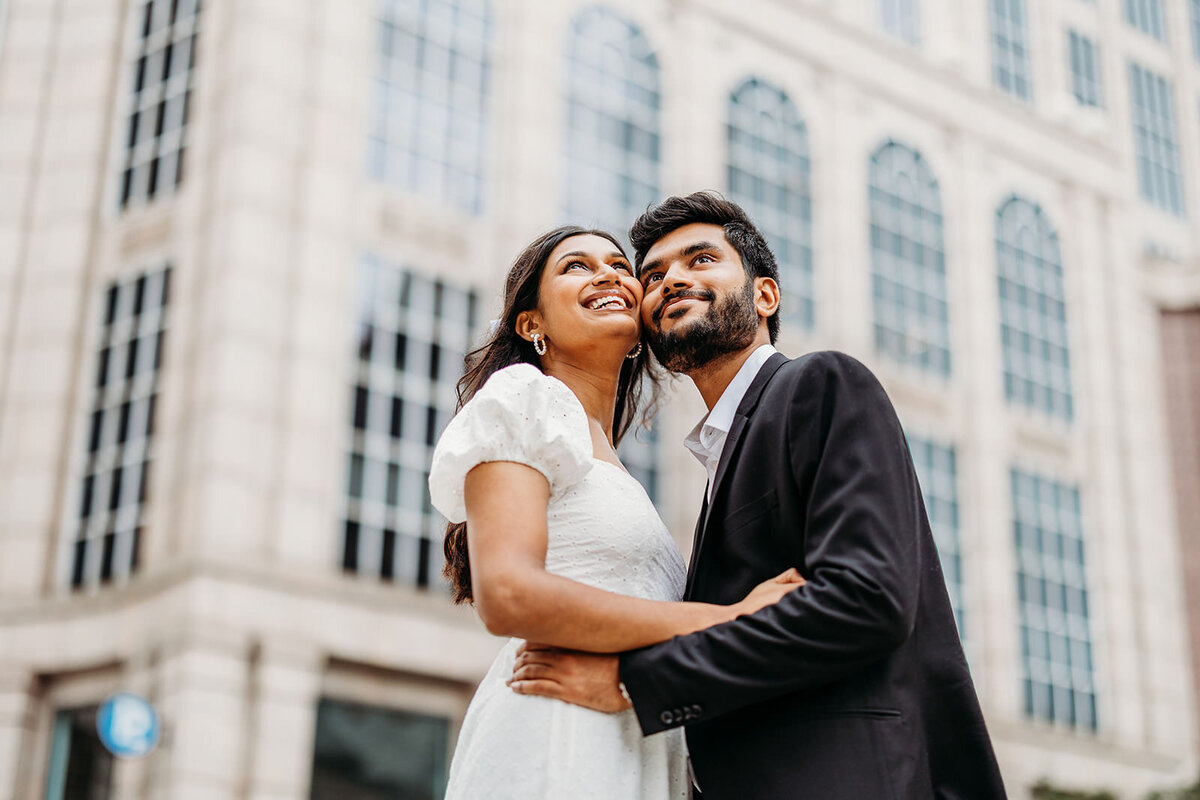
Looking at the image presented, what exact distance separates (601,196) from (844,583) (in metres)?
22.7

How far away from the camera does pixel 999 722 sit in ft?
88.4

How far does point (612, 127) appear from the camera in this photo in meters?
26.0

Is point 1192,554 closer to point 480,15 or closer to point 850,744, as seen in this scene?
Result: point 480,15

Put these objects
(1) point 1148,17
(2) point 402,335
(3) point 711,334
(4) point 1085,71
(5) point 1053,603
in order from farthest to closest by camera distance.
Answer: (1) point 1148,17, (4) point 1085,71, (5) point 1053,603, (2) point 402,335, (3) point 711,334

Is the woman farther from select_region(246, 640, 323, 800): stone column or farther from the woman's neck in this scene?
select_region(246, 640, 323, 800): stone column

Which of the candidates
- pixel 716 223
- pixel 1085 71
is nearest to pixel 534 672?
pixel 716 223

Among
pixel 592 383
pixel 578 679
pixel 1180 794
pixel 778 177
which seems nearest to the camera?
pixel 578 679

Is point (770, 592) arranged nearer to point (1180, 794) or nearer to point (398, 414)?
point (398, 414)

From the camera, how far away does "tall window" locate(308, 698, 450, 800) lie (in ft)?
66.3

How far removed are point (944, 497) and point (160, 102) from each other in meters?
15.1

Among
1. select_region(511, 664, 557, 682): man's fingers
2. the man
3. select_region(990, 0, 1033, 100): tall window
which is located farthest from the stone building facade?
the man

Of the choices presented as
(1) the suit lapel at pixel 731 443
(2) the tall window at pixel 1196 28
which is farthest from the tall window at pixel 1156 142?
(1) the suit lapel at pixel 731 443

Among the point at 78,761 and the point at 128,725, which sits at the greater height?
the point at 128,725

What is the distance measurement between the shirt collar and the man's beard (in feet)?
0.22
